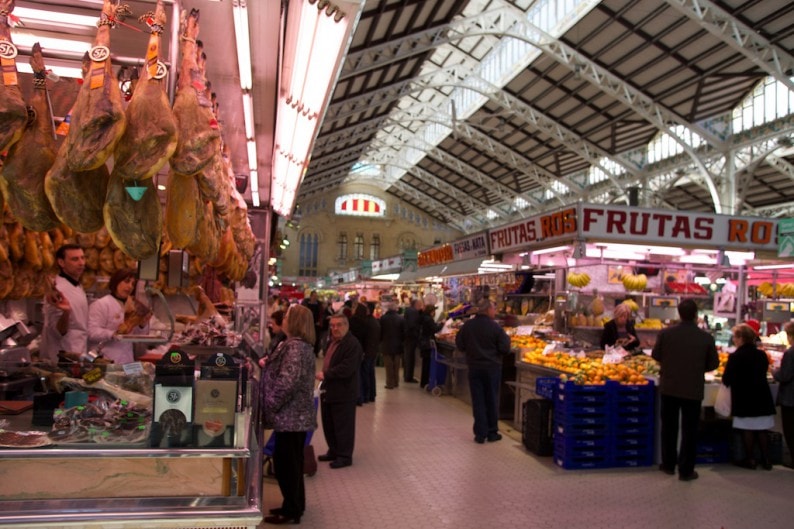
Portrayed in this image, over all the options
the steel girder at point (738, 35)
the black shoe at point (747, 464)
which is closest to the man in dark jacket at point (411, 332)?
the black shoe at point (747, 464)

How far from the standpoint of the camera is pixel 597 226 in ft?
23.4

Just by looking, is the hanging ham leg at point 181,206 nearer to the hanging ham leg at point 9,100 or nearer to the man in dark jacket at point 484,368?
the hanging ham leg at point 9,100

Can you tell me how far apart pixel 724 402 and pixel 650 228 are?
223 cm

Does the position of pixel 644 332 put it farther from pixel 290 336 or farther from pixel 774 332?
pixel 290 336

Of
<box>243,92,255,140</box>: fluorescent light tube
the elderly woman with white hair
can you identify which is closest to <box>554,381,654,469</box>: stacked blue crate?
the elderly woman with white hair

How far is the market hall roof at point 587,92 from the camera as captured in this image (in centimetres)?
1440

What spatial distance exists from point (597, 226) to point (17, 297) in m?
5.53

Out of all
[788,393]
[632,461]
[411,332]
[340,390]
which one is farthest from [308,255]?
[788,393]

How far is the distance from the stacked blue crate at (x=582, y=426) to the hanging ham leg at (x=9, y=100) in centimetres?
490

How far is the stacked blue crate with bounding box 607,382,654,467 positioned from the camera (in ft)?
19.3

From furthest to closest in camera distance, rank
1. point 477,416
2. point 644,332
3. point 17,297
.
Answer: point 644,332
point 477,416
point 17,297

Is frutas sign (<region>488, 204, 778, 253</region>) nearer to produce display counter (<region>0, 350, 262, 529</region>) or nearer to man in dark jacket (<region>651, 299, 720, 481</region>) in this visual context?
man in dark jacket (<region>651, 299, 720, 481</region>)

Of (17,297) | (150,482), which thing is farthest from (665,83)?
(150,482)

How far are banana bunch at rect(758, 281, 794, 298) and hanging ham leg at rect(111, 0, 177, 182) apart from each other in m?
8.68
